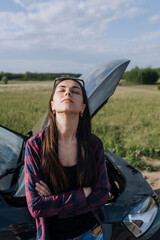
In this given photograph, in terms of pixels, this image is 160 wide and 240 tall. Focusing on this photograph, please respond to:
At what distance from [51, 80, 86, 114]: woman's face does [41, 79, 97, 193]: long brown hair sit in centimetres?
6

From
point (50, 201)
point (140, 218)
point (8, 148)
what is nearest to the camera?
point (50, 201)

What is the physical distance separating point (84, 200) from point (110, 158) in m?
1.44

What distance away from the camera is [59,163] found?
120 centimetres

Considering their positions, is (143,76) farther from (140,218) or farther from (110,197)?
(140,218)

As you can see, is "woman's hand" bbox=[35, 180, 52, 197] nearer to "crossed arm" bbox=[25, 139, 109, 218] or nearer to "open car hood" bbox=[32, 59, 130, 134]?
"crossed arm" bbox=[25, 139, 109, 218]

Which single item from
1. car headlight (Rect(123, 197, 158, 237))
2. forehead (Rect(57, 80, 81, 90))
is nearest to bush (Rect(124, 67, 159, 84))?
car headlight (Rect(123, 197, 158, 237))

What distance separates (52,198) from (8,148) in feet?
3.59

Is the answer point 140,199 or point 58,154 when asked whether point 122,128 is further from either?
point 58,154

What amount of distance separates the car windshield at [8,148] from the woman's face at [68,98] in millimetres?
902

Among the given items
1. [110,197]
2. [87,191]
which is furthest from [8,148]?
[87,191]

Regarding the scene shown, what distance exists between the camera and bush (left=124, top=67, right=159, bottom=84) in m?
57.5

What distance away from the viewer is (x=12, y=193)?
1630 mm

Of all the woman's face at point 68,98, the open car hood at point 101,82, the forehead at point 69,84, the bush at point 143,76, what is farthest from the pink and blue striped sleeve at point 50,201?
the bush at point 143,76

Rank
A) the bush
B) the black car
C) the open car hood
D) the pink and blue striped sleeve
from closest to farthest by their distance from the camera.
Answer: the pink and blue striped sleeve → the black car → the open car hood → the bush
